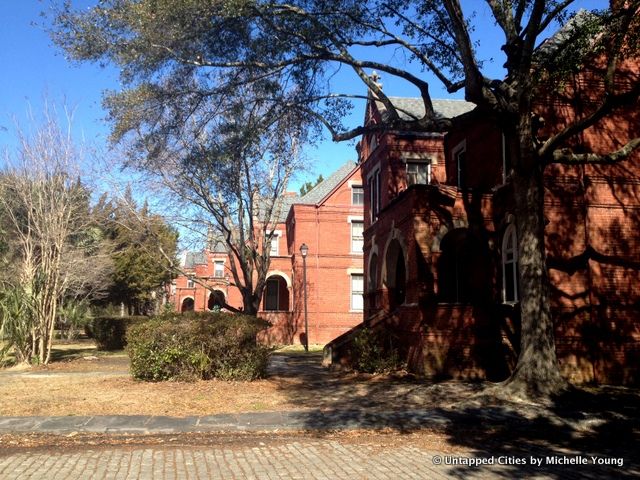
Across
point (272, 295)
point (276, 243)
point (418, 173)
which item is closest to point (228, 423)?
point (418, 173)

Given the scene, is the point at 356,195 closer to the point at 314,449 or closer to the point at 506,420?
the point at 506,420

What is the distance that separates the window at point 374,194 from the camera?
2202cm

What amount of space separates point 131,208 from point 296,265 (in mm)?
11652

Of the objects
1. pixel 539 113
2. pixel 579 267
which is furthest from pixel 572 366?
pixel 539 113

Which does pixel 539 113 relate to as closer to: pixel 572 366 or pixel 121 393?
pixel 572 366

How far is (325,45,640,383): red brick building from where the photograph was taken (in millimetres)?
13602

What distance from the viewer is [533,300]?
34.9ft

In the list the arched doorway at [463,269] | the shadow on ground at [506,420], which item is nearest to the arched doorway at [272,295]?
the arched doorway at [463,269]

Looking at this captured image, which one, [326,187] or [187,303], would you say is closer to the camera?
[326,187]

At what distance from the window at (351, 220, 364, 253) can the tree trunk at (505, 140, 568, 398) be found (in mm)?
21686

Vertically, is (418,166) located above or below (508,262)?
above

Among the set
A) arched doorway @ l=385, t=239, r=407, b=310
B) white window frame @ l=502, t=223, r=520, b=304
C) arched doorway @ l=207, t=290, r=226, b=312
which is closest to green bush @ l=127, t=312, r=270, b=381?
arched doorway @ l=385, t=239, r=407, b=310

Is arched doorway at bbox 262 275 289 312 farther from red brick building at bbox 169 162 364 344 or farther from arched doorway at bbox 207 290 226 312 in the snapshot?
arched doorway at bbox 207 290 226 312

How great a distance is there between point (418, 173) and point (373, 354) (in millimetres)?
8380
